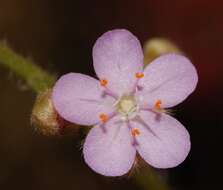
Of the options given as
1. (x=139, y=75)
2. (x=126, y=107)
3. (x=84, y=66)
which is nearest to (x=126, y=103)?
(x=126, y=107)

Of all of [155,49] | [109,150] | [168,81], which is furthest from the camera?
[155,49]

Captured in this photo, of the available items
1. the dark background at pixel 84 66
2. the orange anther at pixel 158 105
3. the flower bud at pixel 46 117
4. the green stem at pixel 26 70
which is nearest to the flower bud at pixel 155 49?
the green stem at pixel 26 70

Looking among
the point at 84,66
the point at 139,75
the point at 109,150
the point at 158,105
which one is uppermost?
the point at 139,75

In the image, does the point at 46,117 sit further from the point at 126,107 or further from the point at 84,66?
the point at 84,66

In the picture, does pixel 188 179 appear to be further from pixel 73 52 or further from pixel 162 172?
pixel 73 52

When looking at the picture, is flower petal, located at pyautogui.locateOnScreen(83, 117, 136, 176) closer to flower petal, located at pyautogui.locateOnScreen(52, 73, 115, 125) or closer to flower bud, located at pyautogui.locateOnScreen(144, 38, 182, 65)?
flower petal, located at pyautogui.locateOnScreen(52, 73, 115, 125)

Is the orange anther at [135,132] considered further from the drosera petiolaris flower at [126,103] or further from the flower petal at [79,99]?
the flower petal at [79,99]
